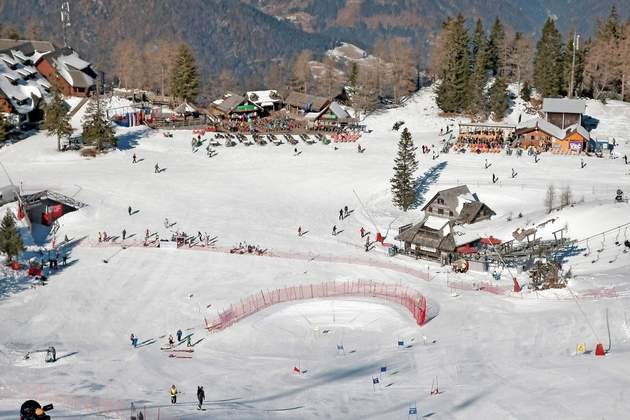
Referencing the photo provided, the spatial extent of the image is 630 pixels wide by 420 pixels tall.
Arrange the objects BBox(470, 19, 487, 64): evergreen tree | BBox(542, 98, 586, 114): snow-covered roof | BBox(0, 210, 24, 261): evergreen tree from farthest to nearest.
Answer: BBox(470, 19, 487, 64): evergreen tree
BBox(542, 98, 586, 114): snow-covered roof
BBox(0, 210, 24, 261): evergreen tree

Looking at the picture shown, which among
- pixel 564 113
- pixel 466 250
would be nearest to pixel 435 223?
pixel 466 250

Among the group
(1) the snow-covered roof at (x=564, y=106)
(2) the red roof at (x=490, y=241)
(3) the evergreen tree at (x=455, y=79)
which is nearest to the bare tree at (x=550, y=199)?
(2) the red roof at (x=490, y=241)

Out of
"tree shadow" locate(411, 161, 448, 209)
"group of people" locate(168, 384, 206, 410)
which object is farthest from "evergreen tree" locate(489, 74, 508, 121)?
"group of people" locate(168, 384, 206, 410)

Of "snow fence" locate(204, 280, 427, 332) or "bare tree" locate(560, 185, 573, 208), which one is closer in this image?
"snow fence" locate(204, 280, 427, 332)

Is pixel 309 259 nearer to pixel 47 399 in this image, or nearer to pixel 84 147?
pixel 47 399

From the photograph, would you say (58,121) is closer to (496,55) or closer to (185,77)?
(185,77)

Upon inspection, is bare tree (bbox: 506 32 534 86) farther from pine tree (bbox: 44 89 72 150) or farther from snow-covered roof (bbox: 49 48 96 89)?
pine tree (bbox: 44 89 72 150)
